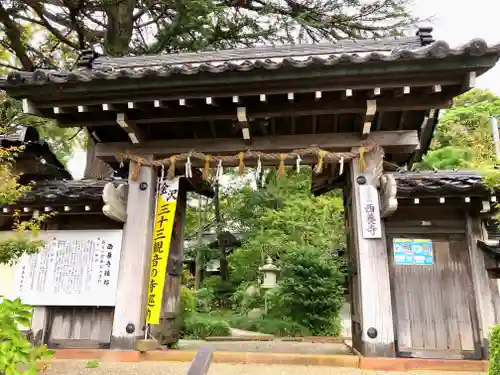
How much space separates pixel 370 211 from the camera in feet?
17.9

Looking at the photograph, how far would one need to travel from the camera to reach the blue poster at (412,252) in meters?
5.76

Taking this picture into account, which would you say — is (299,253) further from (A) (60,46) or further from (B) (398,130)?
(A) (60,46)

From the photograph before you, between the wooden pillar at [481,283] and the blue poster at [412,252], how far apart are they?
0.56 metres

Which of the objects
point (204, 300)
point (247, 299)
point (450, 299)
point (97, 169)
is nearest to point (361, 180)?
point (450, 299)

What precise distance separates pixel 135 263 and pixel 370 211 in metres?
3.37

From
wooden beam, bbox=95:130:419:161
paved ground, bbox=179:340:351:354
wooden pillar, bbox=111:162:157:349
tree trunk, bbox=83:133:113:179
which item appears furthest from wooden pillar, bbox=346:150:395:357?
tree trunk, bbox=83:133:113:179

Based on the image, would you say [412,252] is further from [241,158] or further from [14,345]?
[14,345]

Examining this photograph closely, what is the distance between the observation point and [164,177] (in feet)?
20.3

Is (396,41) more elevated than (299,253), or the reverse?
(396,41)

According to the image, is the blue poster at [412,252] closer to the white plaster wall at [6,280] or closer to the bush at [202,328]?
the white plaster wall at [6,280]

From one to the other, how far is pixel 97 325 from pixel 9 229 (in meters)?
2.21

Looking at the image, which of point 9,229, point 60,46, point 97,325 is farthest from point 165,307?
point 60,46

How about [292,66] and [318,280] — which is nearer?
[292,66]

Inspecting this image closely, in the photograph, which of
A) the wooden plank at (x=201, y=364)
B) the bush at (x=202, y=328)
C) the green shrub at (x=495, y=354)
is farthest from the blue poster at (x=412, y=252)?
the bush at (x=202, y=328)
